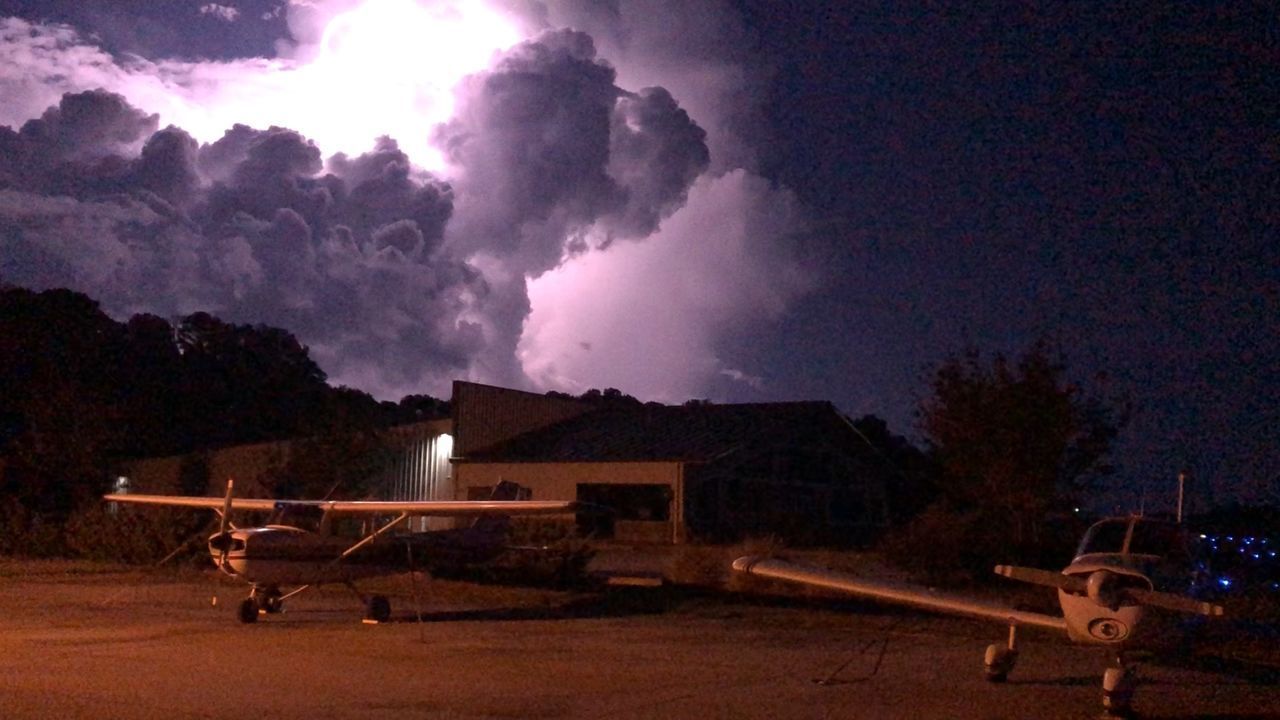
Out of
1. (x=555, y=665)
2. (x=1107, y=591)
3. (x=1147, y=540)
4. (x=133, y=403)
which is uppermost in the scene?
(x=133, y=403)

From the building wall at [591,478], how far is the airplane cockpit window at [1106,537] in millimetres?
26294

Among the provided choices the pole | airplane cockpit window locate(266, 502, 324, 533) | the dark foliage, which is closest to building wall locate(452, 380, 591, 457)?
the dark foliage

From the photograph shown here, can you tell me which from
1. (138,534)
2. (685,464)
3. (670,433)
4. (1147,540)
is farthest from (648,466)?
(1147,540)

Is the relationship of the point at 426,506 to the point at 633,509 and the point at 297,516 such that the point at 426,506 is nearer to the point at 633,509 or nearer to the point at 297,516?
the point at 297,516

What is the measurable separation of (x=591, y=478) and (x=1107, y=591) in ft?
105

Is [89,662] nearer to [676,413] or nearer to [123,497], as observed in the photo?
[123,497]

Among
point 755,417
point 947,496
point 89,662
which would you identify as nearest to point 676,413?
point 755,417

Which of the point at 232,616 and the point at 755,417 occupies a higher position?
the point at 755,417

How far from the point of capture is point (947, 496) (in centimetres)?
3012

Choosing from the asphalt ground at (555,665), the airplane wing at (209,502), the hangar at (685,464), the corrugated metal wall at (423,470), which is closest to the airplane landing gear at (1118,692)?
the asphalt ground at (555,665)

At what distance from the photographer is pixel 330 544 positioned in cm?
2025

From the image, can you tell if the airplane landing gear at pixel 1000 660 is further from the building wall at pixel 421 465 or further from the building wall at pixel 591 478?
the building wall at pixel 421 465

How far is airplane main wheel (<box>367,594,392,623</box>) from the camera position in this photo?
752 inches

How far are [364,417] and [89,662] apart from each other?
21.4 m
